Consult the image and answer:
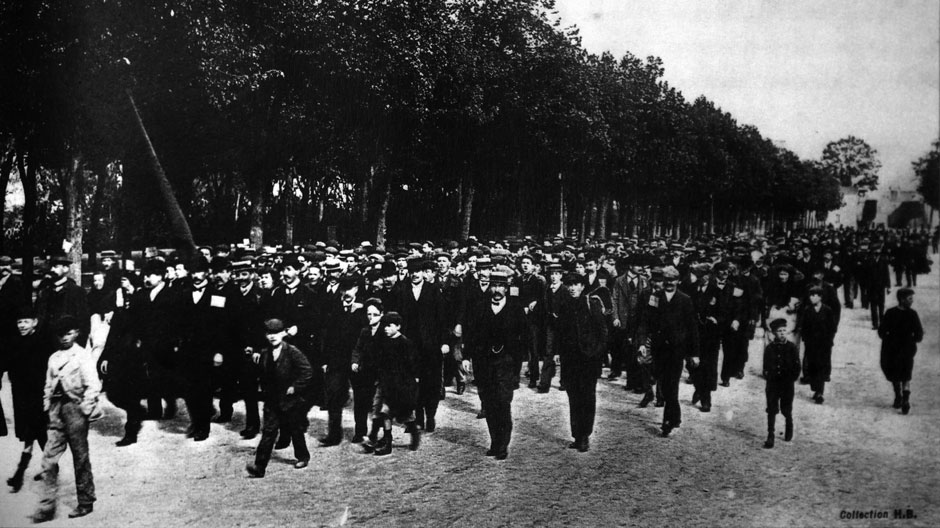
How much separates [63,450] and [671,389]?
5.83 m

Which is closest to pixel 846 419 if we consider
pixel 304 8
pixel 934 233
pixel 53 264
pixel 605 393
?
pixel 605 393

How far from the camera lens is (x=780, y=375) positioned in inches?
269

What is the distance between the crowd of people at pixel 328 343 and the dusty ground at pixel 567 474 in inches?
7.7

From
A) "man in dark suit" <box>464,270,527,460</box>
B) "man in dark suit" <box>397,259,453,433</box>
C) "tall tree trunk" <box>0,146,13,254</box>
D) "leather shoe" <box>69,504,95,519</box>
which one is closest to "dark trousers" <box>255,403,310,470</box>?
"leather shoe" <box>69,504,95,519</box>

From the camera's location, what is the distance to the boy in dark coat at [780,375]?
6746 millimetres

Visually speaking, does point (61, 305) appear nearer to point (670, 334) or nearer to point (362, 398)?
point (362, 398)

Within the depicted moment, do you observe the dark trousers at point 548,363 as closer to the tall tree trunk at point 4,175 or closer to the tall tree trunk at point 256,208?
the tall tree trunk at point 256,208

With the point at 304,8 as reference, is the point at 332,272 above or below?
below

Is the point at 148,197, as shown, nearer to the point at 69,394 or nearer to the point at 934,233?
the point at 69,394

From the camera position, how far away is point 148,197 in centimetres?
712

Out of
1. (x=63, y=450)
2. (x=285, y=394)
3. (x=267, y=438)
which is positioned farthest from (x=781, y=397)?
(x=63, y=450)

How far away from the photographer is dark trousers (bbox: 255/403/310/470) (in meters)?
5.88

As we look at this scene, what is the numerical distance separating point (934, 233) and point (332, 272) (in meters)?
7.98

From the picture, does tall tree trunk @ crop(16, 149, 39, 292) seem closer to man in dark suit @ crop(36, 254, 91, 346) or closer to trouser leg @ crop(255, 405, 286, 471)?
man in dark suit @ crop(36, 254, 91, 346)
